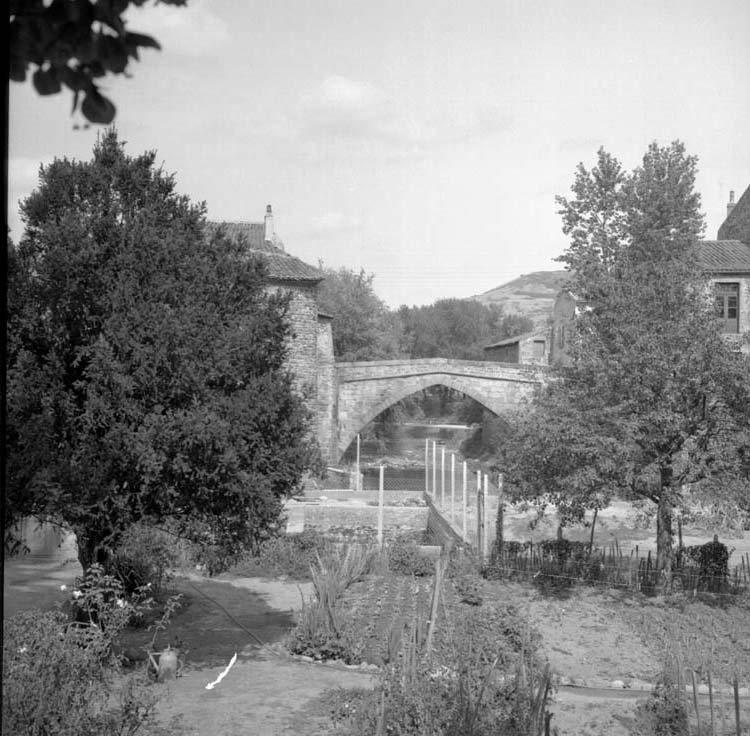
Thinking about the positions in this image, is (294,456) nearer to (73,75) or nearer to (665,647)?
(665,647)

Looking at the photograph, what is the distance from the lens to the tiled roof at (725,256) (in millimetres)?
33812

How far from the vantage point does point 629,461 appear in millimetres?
14766

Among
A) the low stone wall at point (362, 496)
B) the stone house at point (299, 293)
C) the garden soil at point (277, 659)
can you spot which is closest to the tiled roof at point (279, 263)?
the stone house at point (299, 293)

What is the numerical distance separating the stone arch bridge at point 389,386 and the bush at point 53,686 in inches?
1119

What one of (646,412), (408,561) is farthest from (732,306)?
(408,561)

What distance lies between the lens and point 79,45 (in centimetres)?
264

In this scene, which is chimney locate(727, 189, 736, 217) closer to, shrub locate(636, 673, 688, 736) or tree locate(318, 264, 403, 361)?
tree locate(318, 264, 403, 361)

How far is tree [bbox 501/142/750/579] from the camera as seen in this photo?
48.2 feet

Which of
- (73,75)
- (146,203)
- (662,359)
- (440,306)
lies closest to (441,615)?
(662,359)

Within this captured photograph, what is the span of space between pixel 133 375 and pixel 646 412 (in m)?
8.37

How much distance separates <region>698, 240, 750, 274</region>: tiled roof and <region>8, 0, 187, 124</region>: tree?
106ft

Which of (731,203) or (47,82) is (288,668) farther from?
(731,203)

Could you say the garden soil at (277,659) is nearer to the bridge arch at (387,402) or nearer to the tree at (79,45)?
the tree at (79,45)

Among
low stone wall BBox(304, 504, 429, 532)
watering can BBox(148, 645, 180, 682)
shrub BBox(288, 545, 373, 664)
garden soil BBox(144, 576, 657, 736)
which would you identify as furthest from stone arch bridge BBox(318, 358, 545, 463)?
watering can BBox(148, 645, 180, 682)
